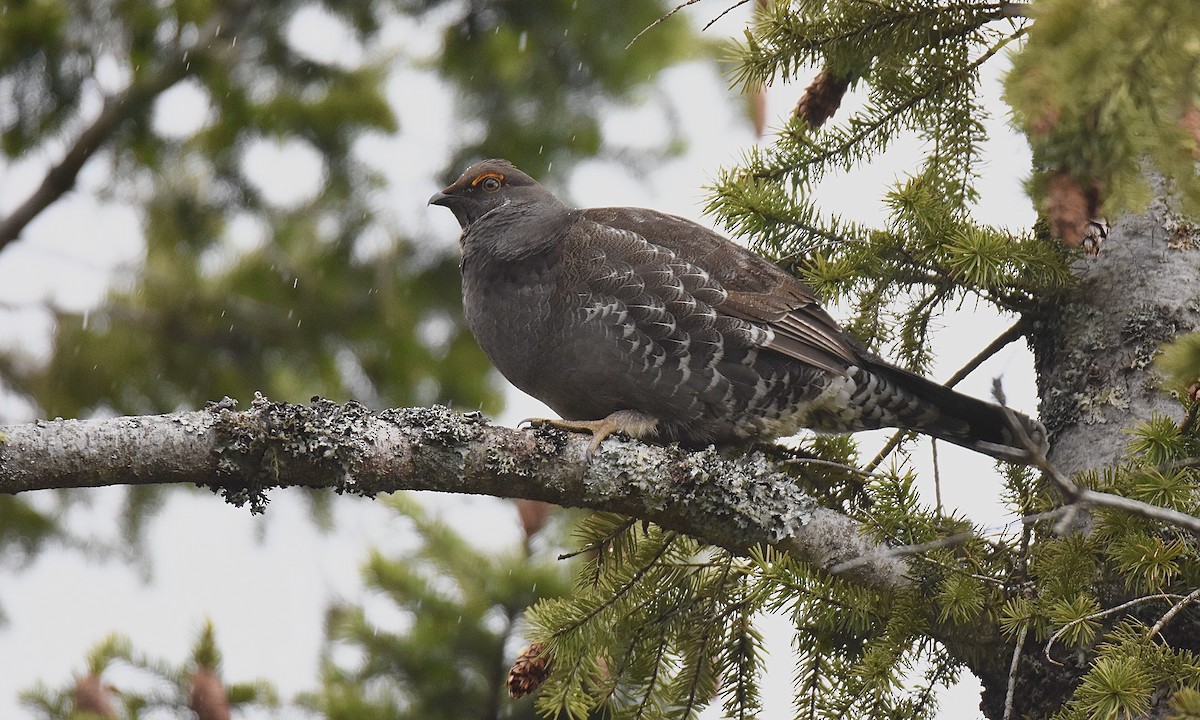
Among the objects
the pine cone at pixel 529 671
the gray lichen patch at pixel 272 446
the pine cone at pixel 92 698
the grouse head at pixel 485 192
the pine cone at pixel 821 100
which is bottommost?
the pine cone at pixel 529 671

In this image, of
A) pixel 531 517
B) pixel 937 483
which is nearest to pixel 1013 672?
pixel 937 483

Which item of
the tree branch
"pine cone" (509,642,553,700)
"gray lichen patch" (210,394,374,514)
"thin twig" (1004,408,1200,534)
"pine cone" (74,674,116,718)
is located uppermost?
the tree branch

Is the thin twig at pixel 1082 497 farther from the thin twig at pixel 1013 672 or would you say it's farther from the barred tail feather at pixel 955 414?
the barred tail feather at pixel 955 414

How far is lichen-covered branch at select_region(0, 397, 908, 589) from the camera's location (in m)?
2.48

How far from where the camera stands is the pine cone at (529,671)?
10.5ft

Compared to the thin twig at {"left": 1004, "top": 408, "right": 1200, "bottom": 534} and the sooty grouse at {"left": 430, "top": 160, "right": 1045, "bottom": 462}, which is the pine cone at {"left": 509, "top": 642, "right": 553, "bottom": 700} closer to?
the sooty grouse at {"left": 430, "top": 160, "right": 1045, "bottom": 462}

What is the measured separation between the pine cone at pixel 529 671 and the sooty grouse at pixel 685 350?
0.82 metres

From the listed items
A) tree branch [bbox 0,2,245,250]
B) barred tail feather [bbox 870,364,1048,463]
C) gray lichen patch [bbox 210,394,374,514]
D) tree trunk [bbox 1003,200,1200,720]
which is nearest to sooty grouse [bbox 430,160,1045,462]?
barred tail feather [bbox 870,364,1048,463]

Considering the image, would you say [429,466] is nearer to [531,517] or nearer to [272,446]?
[272,446]

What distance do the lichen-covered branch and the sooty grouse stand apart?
0.65 m

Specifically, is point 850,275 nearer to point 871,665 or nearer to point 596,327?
point 596,327

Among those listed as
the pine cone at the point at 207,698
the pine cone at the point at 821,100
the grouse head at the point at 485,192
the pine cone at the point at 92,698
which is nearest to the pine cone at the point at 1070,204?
the pine cone at the point at 821,100

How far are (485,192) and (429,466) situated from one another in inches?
90.5

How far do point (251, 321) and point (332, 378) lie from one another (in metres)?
0.53
